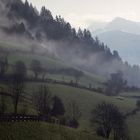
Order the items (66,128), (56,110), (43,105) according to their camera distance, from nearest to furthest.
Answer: (66,128), (43,105), (56,110)

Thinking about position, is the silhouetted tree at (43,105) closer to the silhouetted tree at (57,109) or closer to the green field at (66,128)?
the silhouetted tree at (57,109)

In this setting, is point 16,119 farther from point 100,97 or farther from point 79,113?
point 100,97

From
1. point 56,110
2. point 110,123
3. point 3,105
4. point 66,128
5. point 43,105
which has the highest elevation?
point 3,105

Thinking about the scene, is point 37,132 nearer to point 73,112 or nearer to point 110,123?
point 110,123

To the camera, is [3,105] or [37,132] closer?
[37,132]

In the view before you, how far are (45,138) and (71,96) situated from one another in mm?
98765

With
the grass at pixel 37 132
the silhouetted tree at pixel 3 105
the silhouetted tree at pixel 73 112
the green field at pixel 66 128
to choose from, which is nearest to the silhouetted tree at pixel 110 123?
the green field at pixel 66 128

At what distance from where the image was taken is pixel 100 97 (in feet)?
625

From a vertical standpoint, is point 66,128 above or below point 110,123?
above

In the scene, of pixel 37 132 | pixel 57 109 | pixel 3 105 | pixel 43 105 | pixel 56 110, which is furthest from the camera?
pixel 57 109

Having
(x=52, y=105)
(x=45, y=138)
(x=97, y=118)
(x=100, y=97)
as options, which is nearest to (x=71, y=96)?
(x=100, y=97)

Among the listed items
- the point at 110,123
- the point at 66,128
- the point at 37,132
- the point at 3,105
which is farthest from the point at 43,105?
the point at 37,132

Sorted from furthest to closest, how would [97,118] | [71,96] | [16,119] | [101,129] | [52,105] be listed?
[71,96] → [52,105] → [97,118] → [101,129] → [16,119]

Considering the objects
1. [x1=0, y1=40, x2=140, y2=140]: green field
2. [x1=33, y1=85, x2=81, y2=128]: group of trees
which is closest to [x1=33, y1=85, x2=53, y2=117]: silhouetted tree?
[x1=33, y1=85, x2=81, y2=128]: group of trees
